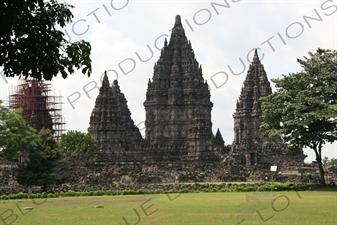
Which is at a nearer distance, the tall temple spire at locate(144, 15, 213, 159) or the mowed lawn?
the mowed lawn

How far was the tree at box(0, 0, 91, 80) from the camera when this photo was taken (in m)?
14.0

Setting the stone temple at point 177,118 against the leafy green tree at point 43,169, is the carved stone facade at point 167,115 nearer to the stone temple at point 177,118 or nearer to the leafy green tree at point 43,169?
the stone temple at point 177,118

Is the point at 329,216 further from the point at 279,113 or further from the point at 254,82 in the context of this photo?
the point at 254,82

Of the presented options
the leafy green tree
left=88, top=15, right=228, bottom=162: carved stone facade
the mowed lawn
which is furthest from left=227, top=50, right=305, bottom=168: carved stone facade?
the mowed lawn

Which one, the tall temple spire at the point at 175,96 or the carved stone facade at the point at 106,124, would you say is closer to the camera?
the carved stone facade at the point at 106,124

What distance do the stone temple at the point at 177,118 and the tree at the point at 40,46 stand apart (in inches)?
3109

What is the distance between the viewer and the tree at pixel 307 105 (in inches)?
1873

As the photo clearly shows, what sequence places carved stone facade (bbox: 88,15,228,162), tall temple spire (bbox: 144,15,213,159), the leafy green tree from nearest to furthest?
the leafy green tree, carved stone facade (bbox: 88,15,228,162), tall temple spire (bbox: 144,15,213,159)

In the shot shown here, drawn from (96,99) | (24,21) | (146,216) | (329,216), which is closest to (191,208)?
(146,216)

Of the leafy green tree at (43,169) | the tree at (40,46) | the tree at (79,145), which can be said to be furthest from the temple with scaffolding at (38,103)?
the tree at (40,46)

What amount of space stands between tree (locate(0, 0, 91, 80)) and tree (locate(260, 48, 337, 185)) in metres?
33.5

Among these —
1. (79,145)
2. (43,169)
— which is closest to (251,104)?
(79,145)

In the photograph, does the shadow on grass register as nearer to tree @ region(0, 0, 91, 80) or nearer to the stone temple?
tree @ region(0, 0, 91, 80)

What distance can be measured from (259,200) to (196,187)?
42.2ft
